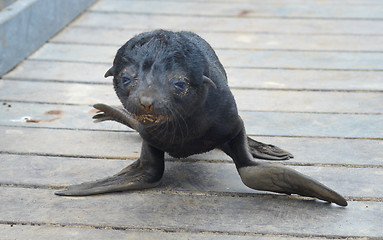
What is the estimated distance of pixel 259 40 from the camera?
4645 millimetres

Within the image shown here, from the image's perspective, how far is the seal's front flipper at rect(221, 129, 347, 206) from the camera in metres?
2.42

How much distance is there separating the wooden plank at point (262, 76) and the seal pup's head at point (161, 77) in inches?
56.5

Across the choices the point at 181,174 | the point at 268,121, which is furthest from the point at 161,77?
the point at 268,121

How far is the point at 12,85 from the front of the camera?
379cm

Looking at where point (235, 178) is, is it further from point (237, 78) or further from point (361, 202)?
point (237, 78)

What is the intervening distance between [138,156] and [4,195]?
2.04 feet

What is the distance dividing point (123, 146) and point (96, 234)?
84cm

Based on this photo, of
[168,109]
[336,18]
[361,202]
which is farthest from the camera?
[336,18]

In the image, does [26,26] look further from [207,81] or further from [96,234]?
[96,234]

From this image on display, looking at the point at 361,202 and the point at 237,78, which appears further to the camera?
the point at 237,78

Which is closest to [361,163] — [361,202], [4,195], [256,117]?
[361,202]

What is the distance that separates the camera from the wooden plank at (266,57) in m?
4.15

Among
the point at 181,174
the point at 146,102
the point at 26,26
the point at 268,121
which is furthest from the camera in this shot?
the point at 26,26

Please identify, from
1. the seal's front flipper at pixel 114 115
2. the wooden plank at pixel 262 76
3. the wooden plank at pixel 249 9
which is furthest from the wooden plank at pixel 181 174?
the wooden plank at pixel 249 9
